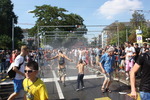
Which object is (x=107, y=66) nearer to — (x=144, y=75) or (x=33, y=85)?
(x=144, y=75)

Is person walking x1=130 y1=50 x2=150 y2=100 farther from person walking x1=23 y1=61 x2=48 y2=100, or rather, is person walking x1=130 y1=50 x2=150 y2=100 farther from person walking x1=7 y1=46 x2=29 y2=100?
person walking x1=7 y1=46 x2=29 y2=100

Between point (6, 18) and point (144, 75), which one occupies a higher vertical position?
point (6, 18)

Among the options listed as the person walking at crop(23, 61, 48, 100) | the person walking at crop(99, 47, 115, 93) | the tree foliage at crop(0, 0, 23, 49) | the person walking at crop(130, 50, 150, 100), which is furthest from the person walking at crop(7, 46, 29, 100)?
the tree foliage at crop(0, 0, 23, 49)

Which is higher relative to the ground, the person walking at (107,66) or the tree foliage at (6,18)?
the tree foliage at (6,18)

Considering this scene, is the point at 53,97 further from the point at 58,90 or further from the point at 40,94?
the point at 40,94

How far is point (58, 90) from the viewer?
743cm

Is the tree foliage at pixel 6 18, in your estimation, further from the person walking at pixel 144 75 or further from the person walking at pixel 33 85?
the person walking at pixel 144 75

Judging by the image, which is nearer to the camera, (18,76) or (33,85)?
(33,85)

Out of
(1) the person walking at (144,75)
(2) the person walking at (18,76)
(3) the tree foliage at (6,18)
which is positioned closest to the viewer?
(1) the person walking at (144,75)

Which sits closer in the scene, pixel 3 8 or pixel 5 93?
pixel 5 93

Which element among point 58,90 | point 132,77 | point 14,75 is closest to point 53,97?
point 58,90

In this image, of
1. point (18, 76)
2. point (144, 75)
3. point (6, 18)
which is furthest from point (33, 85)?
point (6, 18)

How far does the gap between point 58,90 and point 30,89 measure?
185 inches

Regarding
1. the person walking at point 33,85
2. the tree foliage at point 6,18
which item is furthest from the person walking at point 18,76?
the tree foliage at point 6,18
